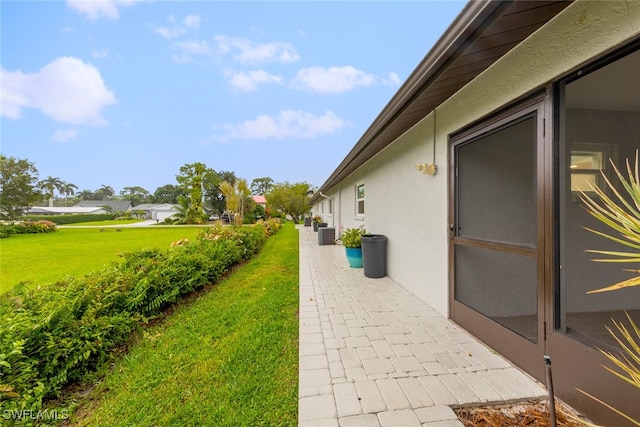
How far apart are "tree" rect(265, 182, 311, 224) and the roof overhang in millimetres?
27697

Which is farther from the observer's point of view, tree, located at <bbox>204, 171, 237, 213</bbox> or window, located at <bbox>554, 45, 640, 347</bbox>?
tree, located at <bbox>204, 171, 237, 213</bbox>

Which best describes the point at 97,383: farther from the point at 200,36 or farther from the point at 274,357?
the point at 200,36

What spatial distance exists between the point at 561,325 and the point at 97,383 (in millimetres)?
3971

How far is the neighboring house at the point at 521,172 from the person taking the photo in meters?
1.89

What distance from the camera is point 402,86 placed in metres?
2.90

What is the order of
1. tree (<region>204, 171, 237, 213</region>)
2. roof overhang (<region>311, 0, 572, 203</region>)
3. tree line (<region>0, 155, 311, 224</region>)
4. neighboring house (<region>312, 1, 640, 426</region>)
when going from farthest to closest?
tree (<region>204, 171, 237, 213</region>) < tree line (<region>0, 155, 311, 224</region>) < neighboring house (<region>312, 1, 640, 426</region>) < roof overhang (<region>311, 0, 572, 203</region>)

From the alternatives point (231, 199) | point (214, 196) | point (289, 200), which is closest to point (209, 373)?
point (231, 199)

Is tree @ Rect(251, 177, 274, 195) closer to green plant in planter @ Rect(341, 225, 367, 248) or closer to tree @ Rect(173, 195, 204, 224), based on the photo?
tree @ Rect(173, 195, 204, 224)

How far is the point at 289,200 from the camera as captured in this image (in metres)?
31.1

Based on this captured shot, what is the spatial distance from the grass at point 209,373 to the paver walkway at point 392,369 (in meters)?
0.22

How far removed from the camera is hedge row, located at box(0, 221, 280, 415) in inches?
82.9

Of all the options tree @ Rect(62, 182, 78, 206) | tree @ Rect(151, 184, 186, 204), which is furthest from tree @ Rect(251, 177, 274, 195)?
tree @ Rect(62, 182, 78, 206)

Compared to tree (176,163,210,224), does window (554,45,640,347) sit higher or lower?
lower

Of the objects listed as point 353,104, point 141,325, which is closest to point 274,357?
point 141,325
